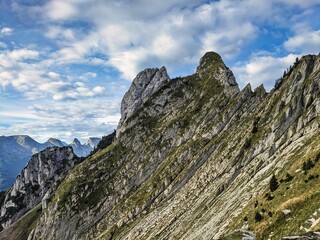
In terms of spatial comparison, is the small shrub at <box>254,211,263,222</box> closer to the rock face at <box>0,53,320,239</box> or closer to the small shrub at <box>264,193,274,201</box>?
the rock face at <box>0,53,320,239</box>

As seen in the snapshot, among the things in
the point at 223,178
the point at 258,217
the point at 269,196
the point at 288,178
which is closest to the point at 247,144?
the point at 223,178

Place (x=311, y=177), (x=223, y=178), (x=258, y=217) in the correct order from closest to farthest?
(x=258, y=217) < (x=311, y=177) < (x=223, y=178)

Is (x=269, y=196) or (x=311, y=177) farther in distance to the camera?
(x=269, y=196)

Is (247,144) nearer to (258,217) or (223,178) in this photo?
(223,178)

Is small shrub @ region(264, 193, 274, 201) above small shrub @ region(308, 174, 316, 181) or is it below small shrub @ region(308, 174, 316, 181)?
below

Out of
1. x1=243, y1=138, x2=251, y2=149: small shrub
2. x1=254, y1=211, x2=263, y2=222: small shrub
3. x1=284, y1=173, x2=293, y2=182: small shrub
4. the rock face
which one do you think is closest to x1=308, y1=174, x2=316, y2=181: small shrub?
the rock face

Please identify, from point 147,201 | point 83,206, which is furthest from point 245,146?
point 83,206

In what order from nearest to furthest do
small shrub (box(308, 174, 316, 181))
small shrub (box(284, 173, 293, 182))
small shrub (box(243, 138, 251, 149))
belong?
small shrub (box(308, 174, 316, 181)) → small shrub (box(284, 173, 293, 182)) → small shrub (box(243, 138, 251, 149))

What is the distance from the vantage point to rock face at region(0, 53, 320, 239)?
69000 millimetres

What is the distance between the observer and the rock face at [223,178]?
226ft

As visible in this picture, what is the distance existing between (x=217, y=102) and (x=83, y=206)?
318ft

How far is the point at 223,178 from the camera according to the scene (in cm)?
12256

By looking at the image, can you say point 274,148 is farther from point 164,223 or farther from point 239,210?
point 164,223

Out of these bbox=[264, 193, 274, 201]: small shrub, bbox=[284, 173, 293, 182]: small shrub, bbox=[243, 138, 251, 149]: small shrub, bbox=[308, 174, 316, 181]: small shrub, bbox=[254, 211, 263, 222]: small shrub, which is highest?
bbox=[243, 138, 251, 149]: small shrub
